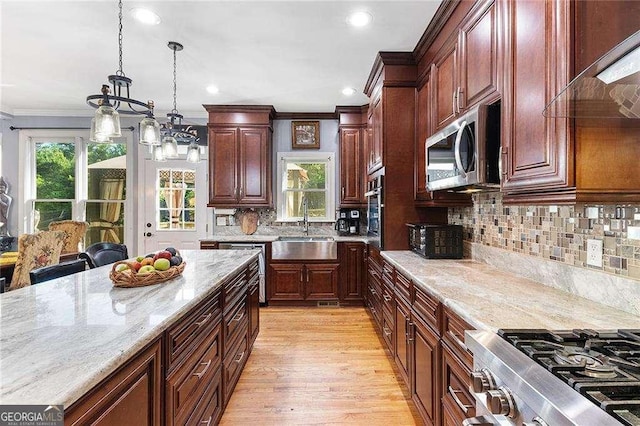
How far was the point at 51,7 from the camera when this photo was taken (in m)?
2.29

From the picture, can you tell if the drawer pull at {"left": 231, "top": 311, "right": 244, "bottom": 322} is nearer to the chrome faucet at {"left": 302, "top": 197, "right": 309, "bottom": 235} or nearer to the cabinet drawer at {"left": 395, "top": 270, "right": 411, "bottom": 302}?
the cabinet drawer at {"left": 395, "top": 270, "right": 411, "bottom": 302}

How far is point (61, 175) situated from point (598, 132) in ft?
20.3

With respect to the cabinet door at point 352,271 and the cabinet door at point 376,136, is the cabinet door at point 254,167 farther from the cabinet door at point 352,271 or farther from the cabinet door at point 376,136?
the cabinet door at point 376,136

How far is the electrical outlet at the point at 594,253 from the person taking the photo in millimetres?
1386

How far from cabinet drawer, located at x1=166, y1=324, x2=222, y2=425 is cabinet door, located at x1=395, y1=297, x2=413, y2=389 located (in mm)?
1181

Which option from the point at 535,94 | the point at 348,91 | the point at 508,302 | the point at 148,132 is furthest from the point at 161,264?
the point at 348,91

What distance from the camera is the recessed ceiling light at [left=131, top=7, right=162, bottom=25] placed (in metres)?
2.31

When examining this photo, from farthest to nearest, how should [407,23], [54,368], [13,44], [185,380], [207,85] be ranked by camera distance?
[207,85]
[13,44]
[407,23]
[185,380]
[54,368]

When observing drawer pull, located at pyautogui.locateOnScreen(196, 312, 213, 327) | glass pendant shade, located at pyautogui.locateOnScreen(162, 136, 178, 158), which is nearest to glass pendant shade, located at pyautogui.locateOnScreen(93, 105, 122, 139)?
glass pendant shade, located at pyautogui.locateOnScreen(162, 136, 178, 158)

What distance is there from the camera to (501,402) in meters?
0.87

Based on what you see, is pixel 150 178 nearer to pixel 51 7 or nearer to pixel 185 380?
pixel 51 7

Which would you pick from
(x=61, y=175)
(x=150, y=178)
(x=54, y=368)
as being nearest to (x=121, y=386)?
(x=54, y=368)

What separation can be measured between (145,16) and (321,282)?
3245 millimetres

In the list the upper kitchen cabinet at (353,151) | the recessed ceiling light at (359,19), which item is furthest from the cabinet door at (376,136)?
the recessed ceiling light at (359,19)
